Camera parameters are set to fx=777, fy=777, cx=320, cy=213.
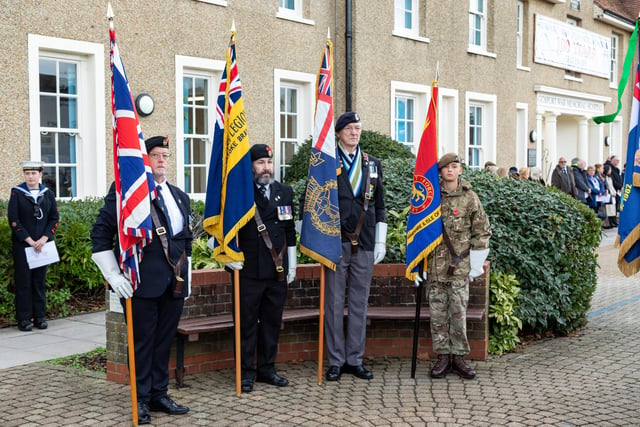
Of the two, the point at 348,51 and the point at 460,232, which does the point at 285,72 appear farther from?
the point at 460,232

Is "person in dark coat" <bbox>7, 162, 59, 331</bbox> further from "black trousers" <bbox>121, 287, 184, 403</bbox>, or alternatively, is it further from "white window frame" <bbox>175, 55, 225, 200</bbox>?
"white window frame" <bbox>175, 55, 225, 200</bbox>

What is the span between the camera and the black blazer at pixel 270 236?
6.28 metres

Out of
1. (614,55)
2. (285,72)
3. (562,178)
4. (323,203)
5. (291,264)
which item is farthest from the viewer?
(614,55)

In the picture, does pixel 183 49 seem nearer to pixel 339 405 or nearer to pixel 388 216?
pixel 388 216

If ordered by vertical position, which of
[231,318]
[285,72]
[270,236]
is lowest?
[231,318]

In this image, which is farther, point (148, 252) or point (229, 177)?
point (229, 177)

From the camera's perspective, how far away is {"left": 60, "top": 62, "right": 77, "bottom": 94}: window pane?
11.2 meters

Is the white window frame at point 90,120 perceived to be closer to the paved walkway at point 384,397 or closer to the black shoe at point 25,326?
the black shoe at point 25,326

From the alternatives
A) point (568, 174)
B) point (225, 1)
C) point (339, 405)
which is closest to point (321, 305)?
point (339, 405)

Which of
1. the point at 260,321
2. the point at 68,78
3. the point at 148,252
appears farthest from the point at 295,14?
the point at 148,252

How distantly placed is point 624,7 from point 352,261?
26.2 m

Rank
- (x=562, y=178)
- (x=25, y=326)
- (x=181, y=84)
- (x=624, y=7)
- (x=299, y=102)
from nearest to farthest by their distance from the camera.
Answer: (x=25, y=326)
(x=181, y=84)
(x=299, y=102)
(x=562, y=178)
(x=624, y=7)

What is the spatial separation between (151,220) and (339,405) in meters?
1.98

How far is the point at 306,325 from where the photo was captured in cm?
729
